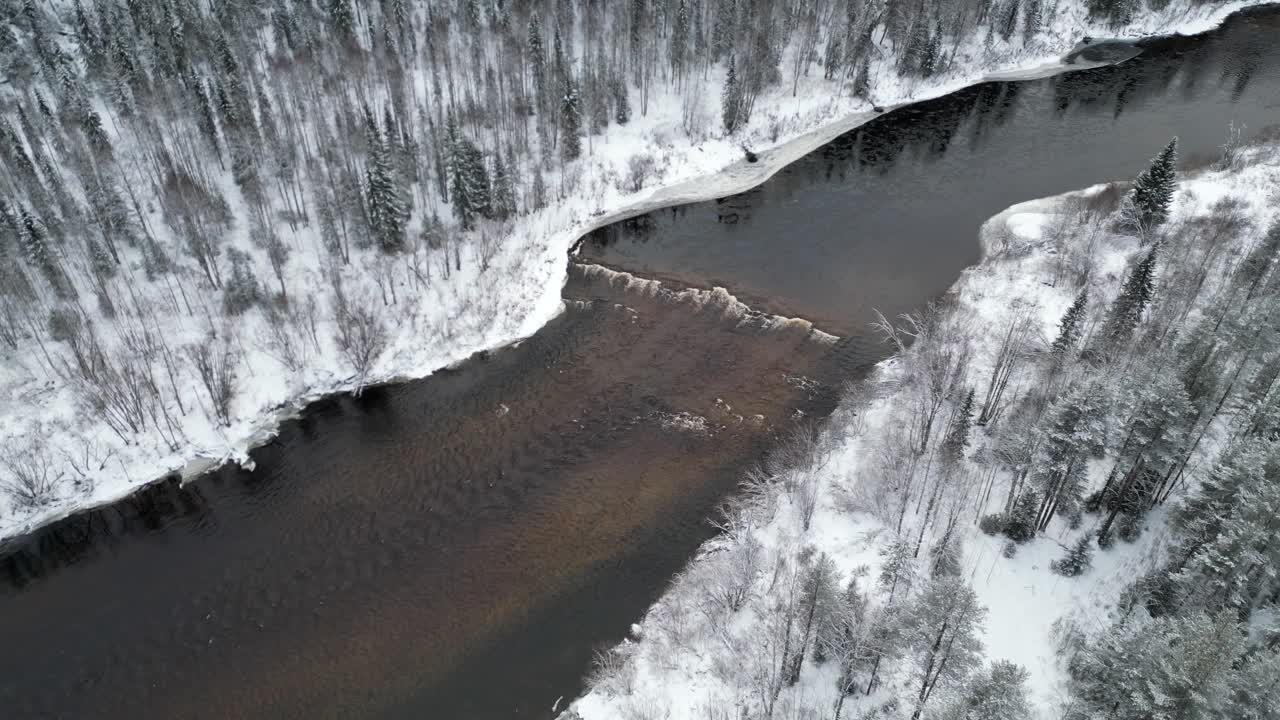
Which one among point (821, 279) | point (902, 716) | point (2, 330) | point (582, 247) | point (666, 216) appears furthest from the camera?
point (666, 216)

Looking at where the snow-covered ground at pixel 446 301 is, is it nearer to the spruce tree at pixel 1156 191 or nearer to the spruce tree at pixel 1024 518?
the spruce tree at pixel 1156 191

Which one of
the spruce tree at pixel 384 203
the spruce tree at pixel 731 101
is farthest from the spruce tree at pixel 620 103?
the spruce tree at pixel 384 203

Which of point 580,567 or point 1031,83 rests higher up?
point 1031,83

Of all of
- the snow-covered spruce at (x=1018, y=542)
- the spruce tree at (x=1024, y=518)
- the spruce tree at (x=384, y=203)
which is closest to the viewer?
the snow-covered spruce at (x=1018, y=542)

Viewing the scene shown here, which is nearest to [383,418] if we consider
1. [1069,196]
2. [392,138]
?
[392,138]

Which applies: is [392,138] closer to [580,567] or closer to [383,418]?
[383,418]

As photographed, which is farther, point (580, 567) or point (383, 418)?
point (383, 418)

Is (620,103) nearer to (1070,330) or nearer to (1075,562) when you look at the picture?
(1070,330)
